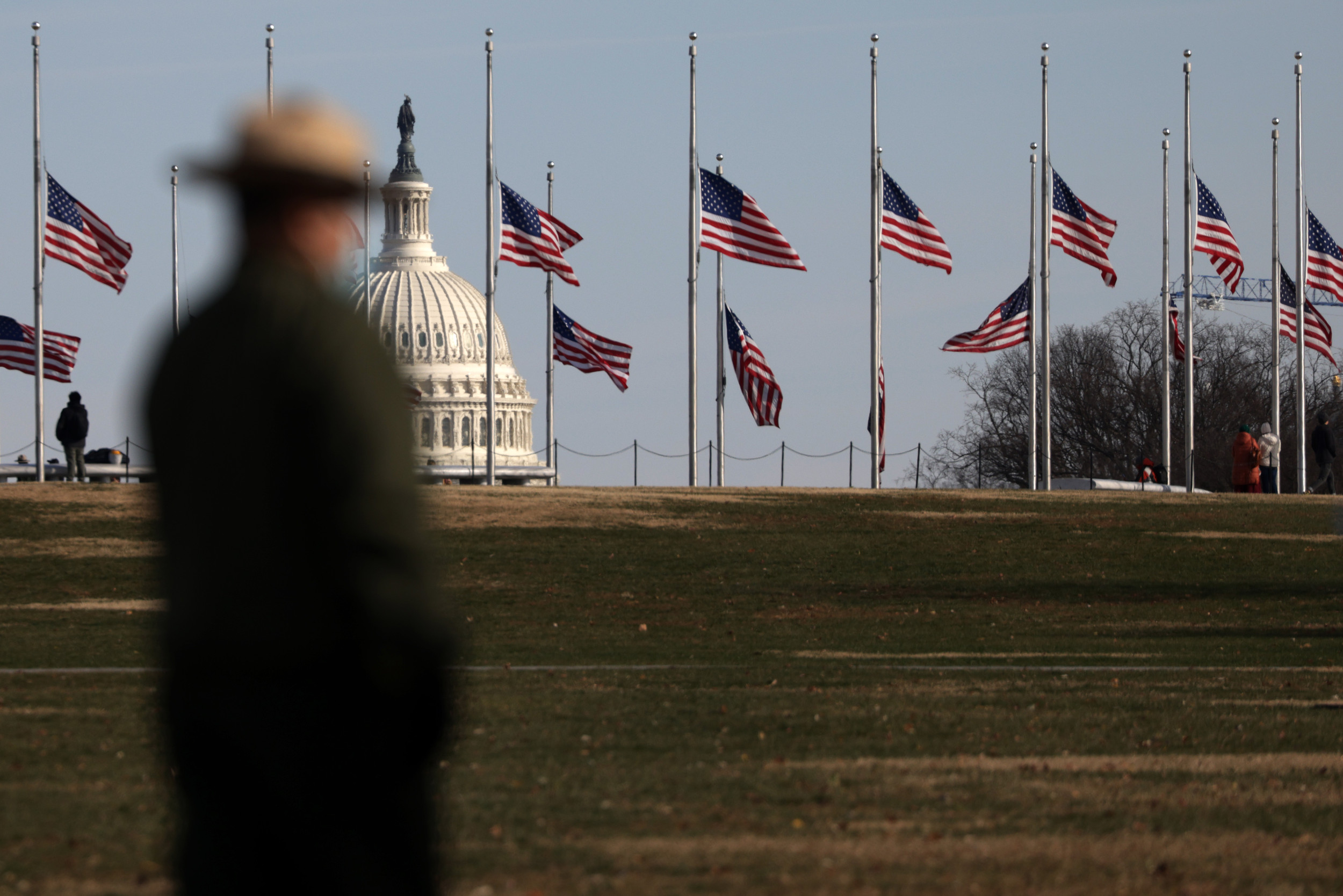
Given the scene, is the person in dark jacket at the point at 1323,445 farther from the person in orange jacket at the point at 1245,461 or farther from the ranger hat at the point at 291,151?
the ranger hat at the point at 291,151

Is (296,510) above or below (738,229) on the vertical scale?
below

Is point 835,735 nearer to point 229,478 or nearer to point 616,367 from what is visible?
point 229,478

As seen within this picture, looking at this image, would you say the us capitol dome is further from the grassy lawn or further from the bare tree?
the grassy lawn

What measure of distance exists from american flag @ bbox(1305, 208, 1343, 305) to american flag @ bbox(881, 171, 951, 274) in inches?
384

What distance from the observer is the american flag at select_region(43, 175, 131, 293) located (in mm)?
36031

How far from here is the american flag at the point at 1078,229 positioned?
38000mm

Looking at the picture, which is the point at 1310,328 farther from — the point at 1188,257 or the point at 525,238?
the point at 525,238

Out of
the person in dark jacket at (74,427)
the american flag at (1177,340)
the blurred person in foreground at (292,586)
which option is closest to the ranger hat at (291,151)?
the blurred person in foreground at (292,586)

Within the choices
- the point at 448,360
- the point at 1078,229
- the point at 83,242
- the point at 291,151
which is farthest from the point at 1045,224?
the point at 448,360

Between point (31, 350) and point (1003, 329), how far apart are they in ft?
67.2

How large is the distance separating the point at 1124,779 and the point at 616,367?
3482 cm

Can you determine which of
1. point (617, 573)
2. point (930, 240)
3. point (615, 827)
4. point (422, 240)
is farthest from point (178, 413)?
point (422, 240)

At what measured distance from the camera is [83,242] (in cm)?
3622

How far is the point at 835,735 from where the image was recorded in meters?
11.3
